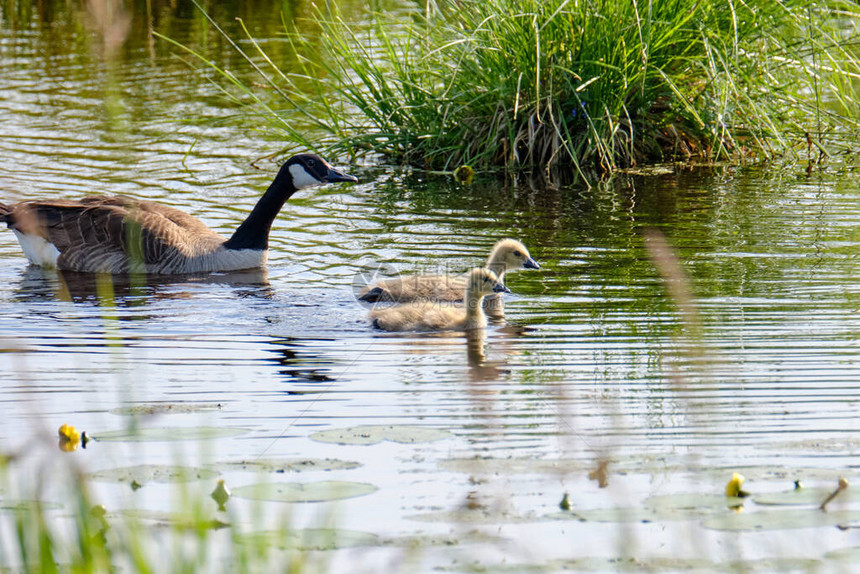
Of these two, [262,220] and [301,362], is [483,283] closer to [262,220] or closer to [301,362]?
[301,362]

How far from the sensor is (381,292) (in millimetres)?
8164

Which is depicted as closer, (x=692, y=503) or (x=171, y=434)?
(x=692, y=503)

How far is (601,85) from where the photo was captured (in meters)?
11.1

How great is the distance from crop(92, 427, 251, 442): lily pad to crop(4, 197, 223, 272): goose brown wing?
4388mm

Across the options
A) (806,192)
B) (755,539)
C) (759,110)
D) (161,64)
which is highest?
(161,64)

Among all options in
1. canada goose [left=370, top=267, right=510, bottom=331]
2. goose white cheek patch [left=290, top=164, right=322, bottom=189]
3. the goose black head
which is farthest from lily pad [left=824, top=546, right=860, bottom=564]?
goose white cheek patch [left=290, top=164, right=322, bottom=189]

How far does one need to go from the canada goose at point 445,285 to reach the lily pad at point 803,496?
151 inches

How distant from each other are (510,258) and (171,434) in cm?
369

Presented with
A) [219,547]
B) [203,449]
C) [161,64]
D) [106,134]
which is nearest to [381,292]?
[203,449]

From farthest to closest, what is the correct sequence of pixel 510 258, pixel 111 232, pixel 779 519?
pixel 111 232, pixel 510 258, pixel 779 519

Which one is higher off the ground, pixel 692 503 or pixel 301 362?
pixel 301 362

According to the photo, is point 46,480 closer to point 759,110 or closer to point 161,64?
point 759,110

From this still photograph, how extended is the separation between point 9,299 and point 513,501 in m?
5.26

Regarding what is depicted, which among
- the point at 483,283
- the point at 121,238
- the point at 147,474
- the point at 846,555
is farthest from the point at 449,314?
the point at 846,555
